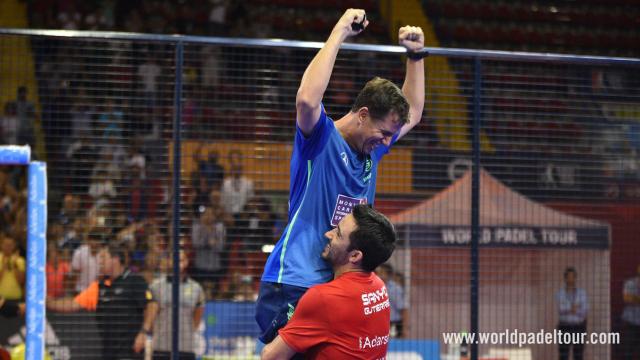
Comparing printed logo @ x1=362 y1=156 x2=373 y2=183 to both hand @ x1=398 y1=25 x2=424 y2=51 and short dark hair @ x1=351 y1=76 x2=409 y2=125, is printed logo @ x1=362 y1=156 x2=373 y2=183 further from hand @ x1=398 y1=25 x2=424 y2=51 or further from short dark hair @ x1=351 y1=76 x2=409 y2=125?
hand @ x1=398 y1=25 x2=424 y2=51

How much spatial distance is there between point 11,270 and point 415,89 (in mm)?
5375

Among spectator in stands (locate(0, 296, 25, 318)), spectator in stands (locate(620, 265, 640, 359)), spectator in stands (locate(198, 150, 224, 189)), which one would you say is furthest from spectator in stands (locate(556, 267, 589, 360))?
spectator in stands (locate(0, 296, 25, 318))

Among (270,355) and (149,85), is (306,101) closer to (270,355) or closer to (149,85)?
(270,355)

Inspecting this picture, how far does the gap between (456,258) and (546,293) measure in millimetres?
868

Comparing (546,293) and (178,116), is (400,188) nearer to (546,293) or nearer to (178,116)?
(546,293)

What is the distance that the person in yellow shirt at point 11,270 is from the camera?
7957 millimetres

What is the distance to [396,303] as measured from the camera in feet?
24.8

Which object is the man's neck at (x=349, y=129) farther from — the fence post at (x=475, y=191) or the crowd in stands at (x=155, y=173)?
the fence post at (x=475, y=191)

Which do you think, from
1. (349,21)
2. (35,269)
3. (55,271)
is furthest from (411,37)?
(55,271)

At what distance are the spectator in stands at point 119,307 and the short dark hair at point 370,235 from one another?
3.53 metres

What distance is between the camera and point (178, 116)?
5438mm

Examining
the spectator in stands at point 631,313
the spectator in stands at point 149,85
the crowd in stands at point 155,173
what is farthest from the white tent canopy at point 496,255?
the spectator in stands at point 149,85

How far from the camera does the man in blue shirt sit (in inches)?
142

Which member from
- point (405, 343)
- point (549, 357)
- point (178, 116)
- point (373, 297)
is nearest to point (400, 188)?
point (405, 343)
